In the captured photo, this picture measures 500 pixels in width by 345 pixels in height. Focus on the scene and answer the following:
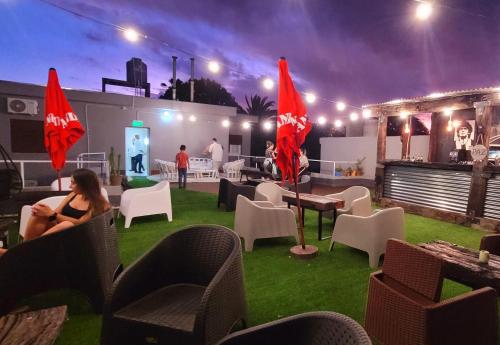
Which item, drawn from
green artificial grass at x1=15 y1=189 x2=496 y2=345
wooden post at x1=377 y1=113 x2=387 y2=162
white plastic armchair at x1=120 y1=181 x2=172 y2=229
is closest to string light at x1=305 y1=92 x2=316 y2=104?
wooden post at x1=377 y1=113 x2=387 y2=162

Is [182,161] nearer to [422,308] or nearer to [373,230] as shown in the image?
[373,230]

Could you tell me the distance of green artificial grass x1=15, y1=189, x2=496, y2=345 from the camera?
9.34 feet

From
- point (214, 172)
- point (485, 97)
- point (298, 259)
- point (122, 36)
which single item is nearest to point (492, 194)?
point (485, 97)

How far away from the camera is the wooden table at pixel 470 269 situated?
7.86 feet

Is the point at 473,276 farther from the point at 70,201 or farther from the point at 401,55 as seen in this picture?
the point at 401,55

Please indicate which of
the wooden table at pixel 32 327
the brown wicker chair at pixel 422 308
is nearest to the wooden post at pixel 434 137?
the brown wicker chair at pixel 422 308

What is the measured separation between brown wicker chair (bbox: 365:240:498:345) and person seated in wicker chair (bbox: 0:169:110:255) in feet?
8.50

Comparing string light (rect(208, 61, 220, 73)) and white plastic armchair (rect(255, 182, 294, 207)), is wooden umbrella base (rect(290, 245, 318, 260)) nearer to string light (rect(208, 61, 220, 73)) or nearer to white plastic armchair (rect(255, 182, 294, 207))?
white plastic armchair (rect(255, 182, 294, 207))

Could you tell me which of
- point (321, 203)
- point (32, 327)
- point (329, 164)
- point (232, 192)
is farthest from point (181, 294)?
point (329, 164)

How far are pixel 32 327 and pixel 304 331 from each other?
202 cm

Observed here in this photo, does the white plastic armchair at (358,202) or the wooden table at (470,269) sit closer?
the wooden table at (470,269)

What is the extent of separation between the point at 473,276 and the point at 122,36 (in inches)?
293

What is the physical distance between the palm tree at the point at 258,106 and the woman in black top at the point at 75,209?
2473 cm

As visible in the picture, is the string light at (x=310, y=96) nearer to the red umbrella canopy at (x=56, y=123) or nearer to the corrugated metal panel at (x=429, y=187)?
the corrugated metal panel at (x=429, y=187)
